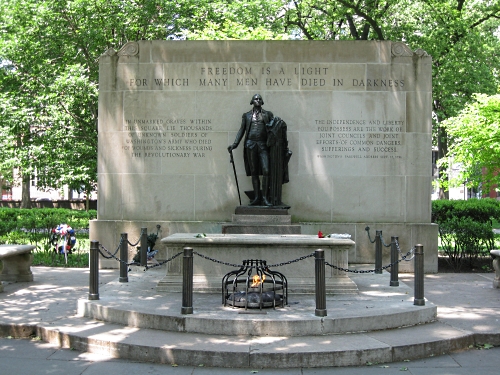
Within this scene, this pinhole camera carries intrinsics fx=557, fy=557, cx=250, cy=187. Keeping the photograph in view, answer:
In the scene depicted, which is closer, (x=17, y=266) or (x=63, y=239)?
(x=17, y=266)

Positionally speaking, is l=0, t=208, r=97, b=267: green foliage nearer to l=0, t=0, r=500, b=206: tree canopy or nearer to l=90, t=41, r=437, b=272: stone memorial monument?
l=90, t=41, r=437, b=272: stone memorial monument

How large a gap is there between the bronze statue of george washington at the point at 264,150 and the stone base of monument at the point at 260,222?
0.31 m

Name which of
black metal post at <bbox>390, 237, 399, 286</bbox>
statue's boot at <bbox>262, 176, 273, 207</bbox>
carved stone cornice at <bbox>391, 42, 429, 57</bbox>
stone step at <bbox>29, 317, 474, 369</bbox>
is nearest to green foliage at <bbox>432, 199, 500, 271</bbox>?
black metal post at <bbox>390, 237, 399, 286</bbox>

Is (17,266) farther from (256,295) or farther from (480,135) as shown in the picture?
(480,135)

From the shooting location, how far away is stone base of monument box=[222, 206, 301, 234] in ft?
44.0

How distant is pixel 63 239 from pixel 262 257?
26.4ft

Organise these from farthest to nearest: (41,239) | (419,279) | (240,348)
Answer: (41,239)
(419,279)
(240,348)

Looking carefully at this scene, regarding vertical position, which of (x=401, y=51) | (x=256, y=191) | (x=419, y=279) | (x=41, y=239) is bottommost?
(x=419, y=279)

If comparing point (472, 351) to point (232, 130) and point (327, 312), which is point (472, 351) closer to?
point (327, 312)

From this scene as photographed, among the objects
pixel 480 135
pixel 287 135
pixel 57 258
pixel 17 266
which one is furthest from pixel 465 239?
pixel 57 258

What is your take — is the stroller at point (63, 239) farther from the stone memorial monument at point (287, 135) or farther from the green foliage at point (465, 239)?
the green foliage at point (465, 239)

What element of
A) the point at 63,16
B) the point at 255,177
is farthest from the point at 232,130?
the point at 63,16

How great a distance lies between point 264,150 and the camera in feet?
45.6

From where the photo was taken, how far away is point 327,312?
8820mm
